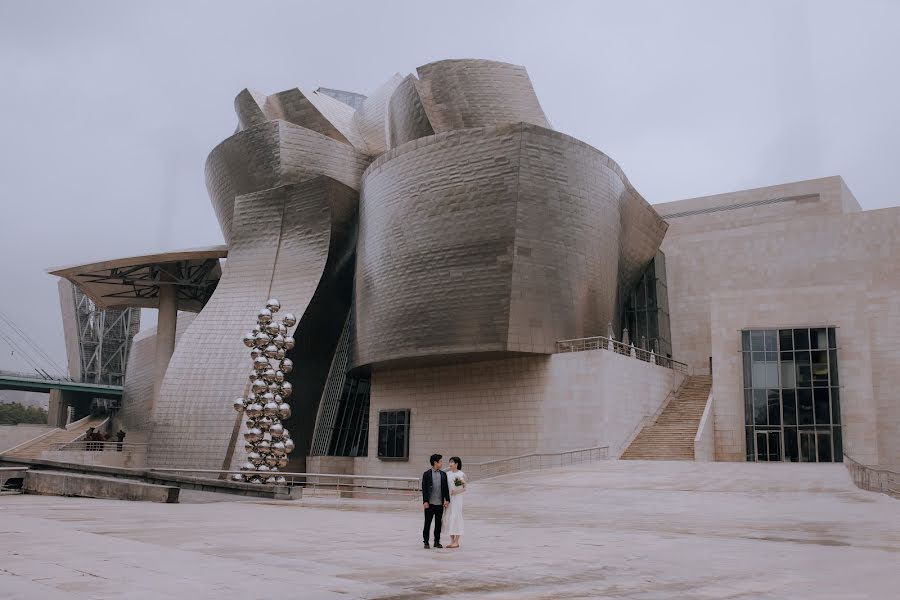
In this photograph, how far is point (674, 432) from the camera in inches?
1126

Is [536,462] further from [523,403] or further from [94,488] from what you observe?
[94,488]

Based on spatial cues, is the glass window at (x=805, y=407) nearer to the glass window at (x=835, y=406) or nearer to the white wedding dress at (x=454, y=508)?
the glass window at (x=835, y=406)

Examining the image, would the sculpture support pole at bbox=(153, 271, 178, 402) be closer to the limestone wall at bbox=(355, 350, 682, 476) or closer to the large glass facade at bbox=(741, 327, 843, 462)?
the limestone wall at bbox=(355, 350, 682, 476)

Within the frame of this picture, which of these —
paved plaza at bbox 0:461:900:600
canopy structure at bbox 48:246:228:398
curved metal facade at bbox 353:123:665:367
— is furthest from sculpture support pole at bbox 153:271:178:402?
paved plaza at bbox 0:461:900:600

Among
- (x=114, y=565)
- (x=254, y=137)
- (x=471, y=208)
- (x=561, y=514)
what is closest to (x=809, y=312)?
(x=471, y=208)

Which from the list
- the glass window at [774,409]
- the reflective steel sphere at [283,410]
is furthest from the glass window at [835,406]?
the reflective steel sphere at [283,410]

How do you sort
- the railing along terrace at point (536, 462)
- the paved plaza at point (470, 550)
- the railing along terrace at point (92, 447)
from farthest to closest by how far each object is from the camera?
the railing along terrace at point (92, 447)
the railing along terrace at point (536, 462)
the paved plaza at point (470, 550)

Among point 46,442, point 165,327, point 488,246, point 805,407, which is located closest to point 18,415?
point 46,442

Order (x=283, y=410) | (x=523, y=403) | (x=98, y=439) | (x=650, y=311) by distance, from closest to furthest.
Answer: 1. (x=283, y=410)
2. (x=523, y=403)
3. (x=650, y=311)
4. (x=98, y=439)

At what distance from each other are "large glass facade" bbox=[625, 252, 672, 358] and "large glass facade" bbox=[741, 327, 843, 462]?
7.92 metres

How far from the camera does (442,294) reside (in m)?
28.2

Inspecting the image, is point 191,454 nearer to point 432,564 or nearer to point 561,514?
point 561,514

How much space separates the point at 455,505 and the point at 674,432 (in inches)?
842

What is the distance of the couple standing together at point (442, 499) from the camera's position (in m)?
8.73
